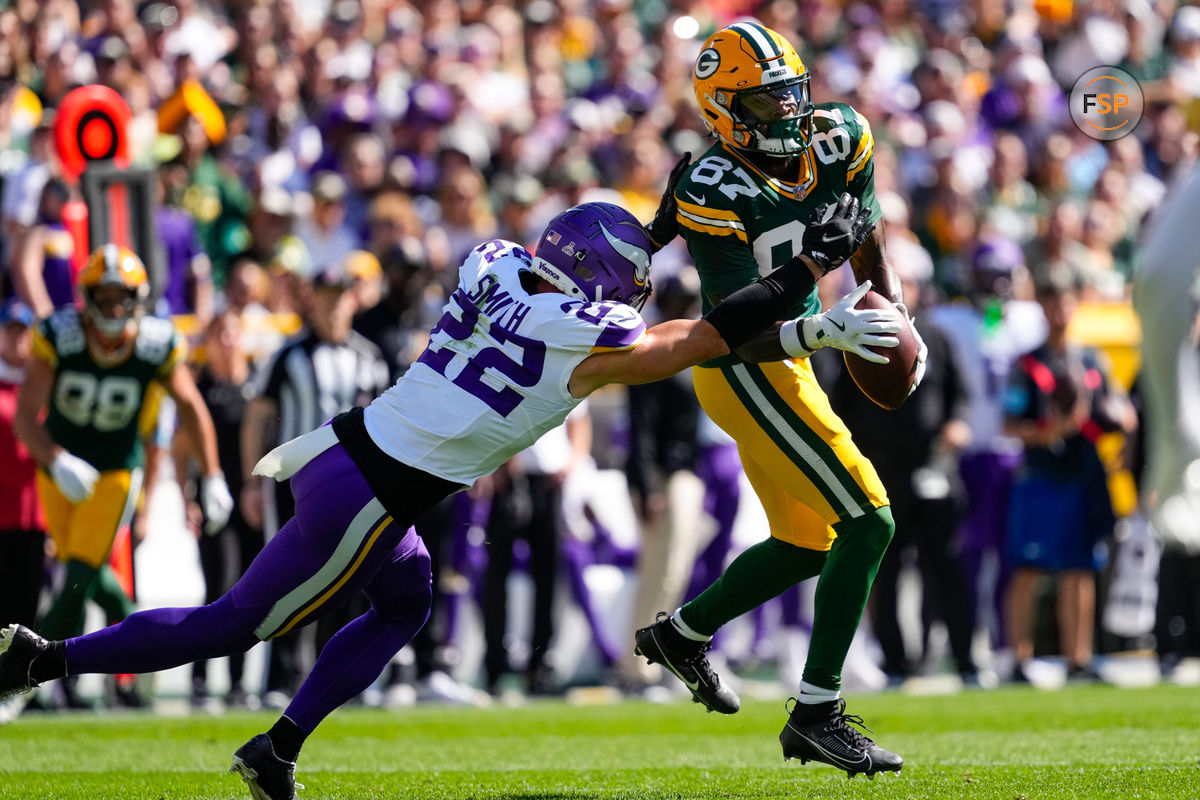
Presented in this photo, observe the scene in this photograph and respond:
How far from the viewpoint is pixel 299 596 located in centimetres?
462

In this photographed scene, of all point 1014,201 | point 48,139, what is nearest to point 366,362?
point 48,139

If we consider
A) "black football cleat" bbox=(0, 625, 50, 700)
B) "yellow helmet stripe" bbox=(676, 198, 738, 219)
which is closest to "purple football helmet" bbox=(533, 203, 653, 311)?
"yellow helmet stripe" bbox=(676, 198, 738, 219)

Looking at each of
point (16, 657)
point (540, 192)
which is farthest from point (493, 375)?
point (540, 192)

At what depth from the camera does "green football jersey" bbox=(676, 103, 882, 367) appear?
5129mm

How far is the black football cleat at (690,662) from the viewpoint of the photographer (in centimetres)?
556

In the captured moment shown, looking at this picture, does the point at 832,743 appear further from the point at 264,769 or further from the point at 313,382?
the point at 313,382

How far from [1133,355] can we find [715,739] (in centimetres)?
504

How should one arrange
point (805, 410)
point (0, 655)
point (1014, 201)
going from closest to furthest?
point (0, 655) → point (805, 410) → point (1014, 201)

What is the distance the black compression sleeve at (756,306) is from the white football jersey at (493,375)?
0.23 m

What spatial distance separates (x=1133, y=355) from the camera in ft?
34.7

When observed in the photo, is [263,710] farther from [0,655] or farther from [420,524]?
[0,655]

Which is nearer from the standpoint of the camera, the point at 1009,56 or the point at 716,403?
the point at 716,403

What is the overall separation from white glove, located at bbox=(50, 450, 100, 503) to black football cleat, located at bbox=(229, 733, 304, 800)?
313cm

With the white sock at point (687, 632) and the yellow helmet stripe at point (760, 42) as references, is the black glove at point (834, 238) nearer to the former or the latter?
the yellow helmet stripe at point (760, 42)
